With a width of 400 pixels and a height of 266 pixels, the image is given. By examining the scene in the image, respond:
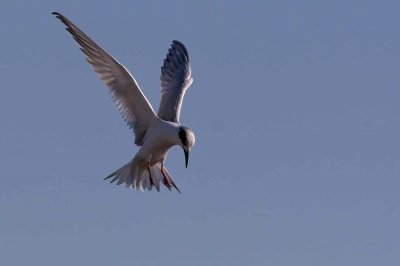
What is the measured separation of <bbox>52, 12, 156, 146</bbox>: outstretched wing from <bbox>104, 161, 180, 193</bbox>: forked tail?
546 mm

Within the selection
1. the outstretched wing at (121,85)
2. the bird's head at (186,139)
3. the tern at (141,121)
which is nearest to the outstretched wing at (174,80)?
the tern at (141,121)

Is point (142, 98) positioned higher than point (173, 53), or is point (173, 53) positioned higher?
point (173, 53)

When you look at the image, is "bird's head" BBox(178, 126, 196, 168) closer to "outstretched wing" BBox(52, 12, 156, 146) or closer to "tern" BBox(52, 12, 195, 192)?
"tern" BBox(52, 12, 195, 192)

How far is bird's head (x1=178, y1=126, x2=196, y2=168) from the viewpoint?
24328mm

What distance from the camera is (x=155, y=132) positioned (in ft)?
81.1

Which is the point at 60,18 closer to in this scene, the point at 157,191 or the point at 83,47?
the point at 83,47

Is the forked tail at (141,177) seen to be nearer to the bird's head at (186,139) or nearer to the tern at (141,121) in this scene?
the tern at (141,121)

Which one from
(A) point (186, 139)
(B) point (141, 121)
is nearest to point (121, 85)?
(B) point (141, 121)

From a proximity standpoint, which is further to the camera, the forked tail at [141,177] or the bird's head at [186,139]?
the forked tail at [141,177]

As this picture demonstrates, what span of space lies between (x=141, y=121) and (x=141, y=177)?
1043 millimetres

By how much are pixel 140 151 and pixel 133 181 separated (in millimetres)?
735

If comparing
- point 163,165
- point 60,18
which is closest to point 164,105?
point 163,165

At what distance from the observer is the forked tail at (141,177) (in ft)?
83.7

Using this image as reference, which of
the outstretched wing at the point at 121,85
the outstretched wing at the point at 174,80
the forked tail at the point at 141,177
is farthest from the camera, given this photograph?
the outstretched wing at the point at 174,80
